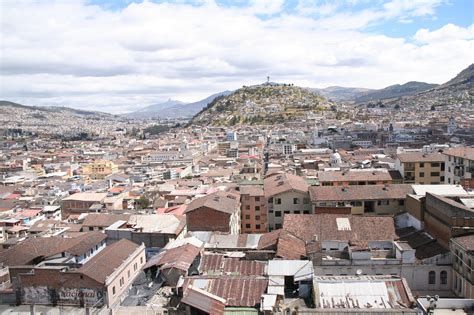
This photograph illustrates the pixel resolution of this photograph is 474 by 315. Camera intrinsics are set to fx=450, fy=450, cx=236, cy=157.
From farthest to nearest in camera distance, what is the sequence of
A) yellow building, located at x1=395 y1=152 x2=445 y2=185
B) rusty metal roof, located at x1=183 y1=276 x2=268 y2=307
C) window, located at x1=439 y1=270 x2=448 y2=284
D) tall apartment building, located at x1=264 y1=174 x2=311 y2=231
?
yellow building, located at x1=395 y1=152 x2=445 y2=185
tall apartment building, located at x1=264 y1=174 x2=311 y2=231
window, located at x1=439 y1=270 x2=448 y2=284
rusty metal roof, located at x1=183 y1=276 x2=268 y2=307

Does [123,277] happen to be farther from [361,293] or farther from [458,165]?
[458,165]

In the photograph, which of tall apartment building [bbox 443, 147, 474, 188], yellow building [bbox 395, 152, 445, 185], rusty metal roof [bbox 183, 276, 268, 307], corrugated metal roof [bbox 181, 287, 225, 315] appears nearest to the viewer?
corrugated metal roof [bbox 181, 287, 225, 315]


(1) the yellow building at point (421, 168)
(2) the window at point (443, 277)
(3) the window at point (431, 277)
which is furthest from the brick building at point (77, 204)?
(2) the window at point (443, 277)

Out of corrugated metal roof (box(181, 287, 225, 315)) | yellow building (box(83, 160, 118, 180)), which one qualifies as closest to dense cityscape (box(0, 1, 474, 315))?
corrugated metal roof (box(181, 287, 225, 315))

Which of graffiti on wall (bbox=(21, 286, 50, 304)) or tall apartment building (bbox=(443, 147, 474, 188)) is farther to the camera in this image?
tall apartment building (bbox=(443, 147, 474, 188))

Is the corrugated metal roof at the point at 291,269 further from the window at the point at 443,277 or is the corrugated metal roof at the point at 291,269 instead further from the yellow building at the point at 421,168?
the yellow building at the point at 421,168

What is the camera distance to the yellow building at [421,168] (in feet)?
136

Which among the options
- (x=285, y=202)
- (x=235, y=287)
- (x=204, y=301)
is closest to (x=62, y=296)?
(x=204, y=301)

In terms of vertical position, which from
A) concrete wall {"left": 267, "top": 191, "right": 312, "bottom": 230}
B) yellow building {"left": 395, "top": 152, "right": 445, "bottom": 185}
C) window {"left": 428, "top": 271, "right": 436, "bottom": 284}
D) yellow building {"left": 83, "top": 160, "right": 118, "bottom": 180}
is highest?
yellow building {"left": 395, "top": 152, "right": 445, "bottom": 185}

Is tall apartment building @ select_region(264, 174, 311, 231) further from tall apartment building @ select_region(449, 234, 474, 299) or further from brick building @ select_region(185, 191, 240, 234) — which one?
tall apartment building @ select_region(449, 234, 474, 299)

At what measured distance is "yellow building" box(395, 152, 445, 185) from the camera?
136 feet

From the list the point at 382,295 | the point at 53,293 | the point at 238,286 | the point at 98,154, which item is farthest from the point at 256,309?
the point at 98,154

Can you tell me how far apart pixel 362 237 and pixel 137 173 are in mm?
55939

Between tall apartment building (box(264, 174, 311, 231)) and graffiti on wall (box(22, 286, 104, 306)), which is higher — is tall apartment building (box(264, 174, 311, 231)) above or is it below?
above
